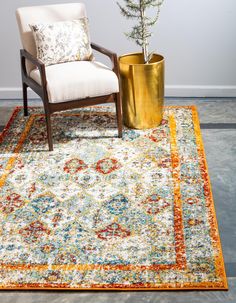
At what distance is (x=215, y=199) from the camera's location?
117 inches

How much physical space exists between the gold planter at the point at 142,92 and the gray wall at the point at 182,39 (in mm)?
581

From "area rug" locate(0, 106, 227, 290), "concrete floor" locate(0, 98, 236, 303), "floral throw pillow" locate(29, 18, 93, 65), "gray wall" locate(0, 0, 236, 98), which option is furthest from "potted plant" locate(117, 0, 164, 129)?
"gray wall" locate(0, 0, 236, 98)

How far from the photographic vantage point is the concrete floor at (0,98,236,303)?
2.25 meters

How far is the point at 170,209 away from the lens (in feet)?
9.40

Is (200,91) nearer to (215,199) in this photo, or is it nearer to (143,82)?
(143,82)

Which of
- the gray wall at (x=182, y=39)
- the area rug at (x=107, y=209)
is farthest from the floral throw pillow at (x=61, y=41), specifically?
the gray wall at (x=182, y=39)

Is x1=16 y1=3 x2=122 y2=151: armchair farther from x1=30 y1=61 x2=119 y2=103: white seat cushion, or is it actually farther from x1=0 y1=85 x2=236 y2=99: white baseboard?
x1=0 y1=85 x2=236 y2=99: white baseboard

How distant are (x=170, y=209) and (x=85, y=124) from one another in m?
1.41

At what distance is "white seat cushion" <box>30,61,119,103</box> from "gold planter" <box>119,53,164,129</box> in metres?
0.18

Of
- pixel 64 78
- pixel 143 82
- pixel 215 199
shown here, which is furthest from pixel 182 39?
pixel 215 199

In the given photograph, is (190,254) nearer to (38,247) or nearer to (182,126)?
(38,247)

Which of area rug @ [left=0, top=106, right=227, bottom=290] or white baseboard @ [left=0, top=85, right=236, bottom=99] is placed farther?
white baseboard @ [left=0, top=85, right=236, bottom=99]

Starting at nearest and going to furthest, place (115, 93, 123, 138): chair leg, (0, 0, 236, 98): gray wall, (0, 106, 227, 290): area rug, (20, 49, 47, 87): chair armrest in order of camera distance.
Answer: (0, 106, 227, 290): area rug
(20, 49, 47, 87): chair armrest
(115, 93, 123, 138): chair leg
(0, 0, 236, 98): gray wall

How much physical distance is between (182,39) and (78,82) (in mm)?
1347
